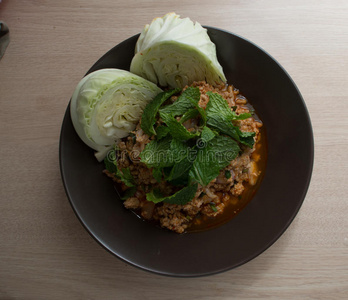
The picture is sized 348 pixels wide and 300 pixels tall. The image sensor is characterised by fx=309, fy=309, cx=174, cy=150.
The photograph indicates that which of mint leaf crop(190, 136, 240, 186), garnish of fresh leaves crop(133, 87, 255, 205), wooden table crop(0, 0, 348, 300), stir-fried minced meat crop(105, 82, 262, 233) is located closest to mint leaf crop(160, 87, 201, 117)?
garnish of fresh leaves crop(133, 87, 255, 205)

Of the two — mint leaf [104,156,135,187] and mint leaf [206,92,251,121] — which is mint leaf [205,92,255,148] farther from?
mint leaf [104,156,135,187]

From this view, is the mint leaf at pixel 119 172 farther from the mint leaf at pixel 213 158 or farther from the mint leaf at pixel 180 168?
the mint leaf at pixel 213 158

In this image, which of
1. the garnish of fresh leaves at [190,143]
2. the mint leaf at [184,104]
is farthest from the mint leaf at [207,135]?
the mint leaf at [184,104]

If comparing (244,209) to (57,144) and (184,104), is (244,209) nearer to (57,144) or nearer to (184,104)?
(184,104)

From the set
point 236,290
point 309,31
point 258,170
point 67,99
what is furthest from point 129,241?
point 309,31

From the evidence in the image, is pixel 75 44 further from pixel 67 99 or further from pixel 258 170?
pixel 258 170
